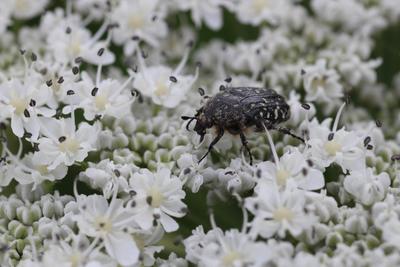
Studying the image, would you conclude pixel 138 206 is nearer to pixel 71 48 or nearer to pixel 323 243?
pixel 323 243

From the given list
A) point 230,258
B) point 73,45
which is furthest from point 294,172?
point 73,45

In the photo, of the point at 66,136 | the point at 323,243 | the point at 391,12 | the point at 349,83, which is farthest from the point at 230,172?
the point at 391,12

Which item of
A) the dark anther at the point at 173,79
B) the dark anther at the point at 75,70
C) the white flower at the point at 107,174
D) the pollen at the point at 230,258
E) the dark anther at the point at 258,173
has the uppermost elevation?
the dark anther at the point at 75,70

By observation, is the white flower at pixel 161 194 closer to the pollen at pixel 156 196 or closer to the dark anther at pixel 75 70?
the pollen at pixel 156 196

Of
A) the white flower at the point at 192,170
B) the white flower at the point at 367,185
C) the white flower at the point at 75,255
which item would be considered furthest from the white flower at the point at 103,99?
the white flower at the point at 367,185

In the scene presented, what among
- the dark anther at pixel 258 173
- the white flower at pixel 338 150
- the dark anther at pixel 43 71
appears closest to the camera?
the dark anther at pixel 258 173

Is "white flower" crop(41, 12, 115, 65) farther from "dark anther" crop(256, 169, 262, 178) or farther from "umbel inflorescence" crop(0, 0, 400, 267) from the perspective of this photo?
"dark anther" crop(256, 169, 262, 178)
